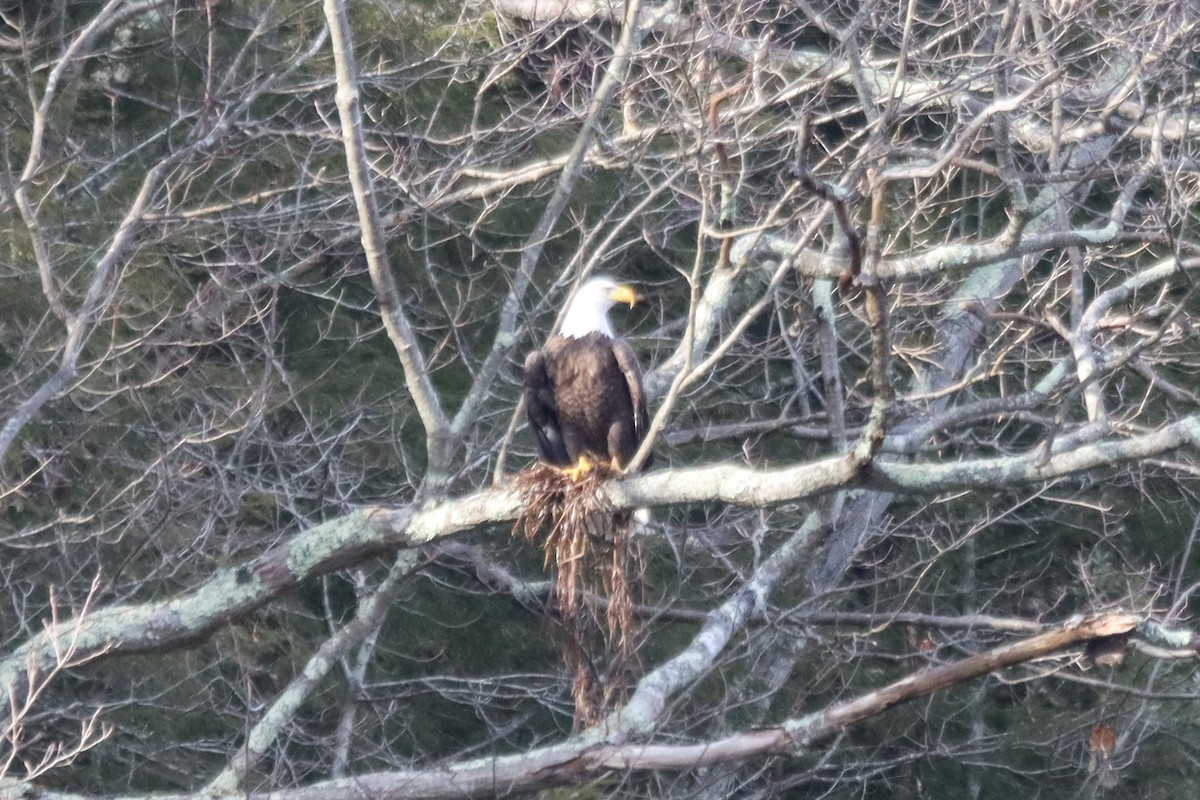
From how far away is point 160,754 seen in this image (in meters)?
7.19

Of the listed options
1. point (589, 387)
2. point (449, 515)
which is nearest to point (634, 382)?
point (589, 387)

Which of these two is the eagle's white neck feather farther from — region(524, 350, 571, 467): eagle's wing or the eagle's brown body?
region(524, 350, 571, 467): eagle's wing

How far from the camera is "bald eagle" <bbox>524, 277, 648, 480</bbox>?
18.4 feet

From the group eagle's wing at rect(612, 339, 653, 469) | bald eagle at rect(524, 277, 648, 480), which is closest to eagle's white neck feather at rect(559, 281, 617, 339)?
bald eagle at rect(524, 277, 648, 480)

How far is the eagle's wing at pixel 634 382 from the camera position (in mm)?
5535

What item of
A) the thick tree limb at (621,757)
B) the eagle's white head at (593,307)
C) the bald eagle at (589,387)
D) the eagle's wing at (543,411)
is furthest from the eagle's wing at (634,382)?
the thick tree limb at (621,757)

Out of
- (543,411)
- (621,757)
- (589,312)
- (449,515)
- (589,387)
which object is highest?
(449,515)

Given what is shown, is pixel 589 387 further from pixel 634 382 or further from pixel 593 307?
pixel 593 307

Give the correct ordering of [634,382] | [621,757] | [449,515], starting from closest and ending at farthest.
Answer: [449,515] < [621,757] < [634,382]

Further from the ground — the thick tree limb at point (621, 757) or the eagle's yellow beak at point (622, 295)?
the eagle's yellow beak at point (622, 295)

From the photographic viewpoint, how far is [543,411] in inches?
229

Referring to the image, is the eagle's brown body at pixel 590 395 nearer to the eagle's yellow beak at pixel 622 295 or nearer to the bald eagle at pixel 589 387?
the bald eagle at pixel 589 387

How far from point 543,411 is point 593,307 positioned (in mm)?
404

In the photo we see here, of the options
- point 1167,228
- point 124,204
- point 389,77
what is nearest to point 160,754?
point 124,204
